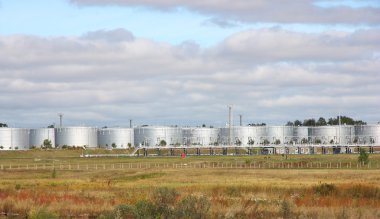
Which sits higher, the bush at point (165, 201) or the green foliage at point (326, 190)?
the bush at point (165, 201)

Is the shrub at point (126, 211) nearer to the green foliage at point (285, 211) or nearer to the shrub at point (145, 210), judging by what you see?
the shrub at point (145, 210)

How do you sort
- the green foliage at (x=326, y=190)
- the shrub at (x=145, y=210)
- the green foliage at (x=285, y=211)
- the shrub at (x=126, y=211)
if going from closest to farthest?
1. the shrub at (x=145, y=210)
2. the shrub at (x=126, y=211)
3. the green foliage at (x=285, y=211)
4. the green foliage at (x=326, y=190)

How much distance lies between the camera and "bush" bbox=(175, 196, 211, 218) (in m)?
30.6

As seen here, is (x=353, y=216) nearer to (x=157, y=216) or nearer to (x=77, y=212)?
(x=157, y=216)

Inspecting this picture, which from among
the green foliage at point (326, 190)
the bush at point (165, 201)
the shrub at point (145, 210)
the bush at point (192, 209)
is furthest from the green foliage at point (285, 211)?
the green foliage at point (326, 190)

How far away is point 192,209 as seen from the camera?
1225 inches

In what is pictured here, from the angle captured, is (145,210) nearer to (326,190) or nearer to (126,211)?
(126,211)

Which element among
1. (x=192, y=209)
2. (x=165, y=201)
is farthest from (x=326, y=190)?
(x=192, y=209)

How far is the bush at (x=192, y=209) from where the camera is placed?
100 ft

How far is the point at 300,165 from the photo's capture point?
133 m

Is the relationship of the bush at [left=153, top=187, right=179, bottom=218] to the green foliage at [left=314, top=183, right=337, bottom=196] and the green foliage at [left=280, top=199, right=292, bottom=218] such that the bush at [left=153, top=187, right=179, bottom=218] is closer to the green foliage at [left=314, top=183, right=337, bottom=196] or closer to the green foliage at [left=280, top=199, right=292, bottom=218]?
the green foliage at [left=280, top=199, right=292, bottom=218]

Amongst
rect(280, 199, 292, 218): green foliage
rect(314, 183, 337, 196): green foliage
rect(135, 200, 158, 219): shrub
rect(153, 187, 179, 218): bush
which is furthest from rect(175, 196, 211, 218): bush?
rect(314, 183, 337, 196): green foliage

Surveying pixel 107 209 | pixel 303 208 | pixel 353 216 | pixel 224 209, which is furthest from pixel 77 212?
pixel 353 216

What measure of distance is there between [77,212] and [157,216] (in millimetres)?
9297
